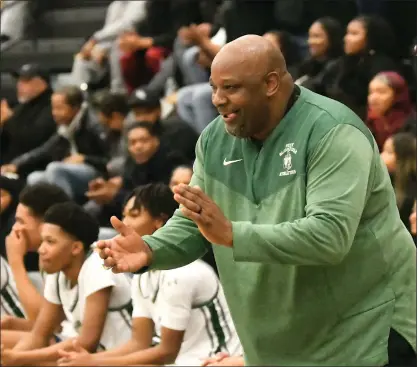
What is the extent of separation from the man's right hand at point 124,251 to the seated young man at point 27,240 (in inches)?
111

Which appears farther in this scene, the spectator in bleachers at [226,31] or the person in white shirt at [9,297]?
the spectator in bleachers at [226,31]

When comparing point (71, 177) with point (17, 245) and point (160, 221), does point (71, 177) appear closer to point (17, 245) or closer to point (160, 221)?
point (17, 245)

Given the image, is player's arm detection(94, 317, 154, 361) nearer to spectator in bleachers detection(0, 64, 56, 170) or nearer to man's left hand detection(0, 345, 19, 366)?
man's left hand detection(0, 345, 19, 366)

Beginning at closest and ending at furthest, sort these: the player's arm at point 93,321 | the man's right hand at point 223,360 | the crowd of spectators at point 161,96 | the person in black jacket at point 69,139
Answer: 1. the man's right hand at point 223,360
2. the player's arm at point 93,321
3. the crowd of spectators at point 161,96
4. the person in black jacket at point 69,139

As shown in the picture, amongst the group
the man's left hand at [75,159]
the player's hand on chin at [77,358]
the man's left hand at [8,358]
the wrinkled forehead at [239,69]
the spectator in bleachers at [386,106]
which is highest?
the wrinkled forehead at [239,69]

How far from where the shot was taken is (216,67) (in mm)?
2658

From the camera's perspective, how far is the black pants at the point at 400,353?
3.23m

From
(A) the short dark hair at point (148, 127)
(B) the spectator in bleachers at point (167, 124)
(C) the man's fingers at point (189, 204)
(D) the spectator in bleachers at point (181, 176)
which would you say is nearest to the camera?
(C) the man's fingers at point (189, 204)

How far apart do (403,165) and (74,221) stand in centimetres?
149

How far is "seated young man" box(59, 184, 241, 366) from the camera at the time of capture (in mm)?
4527

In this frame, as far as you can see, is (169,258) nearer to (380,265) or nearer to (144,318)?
(380,265)

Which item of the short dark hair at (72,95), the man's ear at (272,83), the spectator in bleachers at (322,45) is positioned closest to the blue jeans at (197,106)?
the spectator in bleachers at (322,45)

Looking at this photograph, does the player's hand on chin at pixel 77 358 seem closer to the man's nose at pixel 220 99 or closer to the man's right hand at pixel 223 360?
the man's right hand at pixel 223 360

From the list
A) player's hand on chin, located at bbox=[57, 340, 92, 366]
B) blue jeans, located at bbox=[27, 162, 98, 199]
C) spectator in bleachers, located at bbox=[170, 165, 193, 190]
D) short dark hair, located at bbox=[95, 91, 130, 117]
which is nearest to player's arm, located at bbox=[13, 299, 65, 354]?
player's hand on chin, located at bbox=[57, 340, 92, 366]
